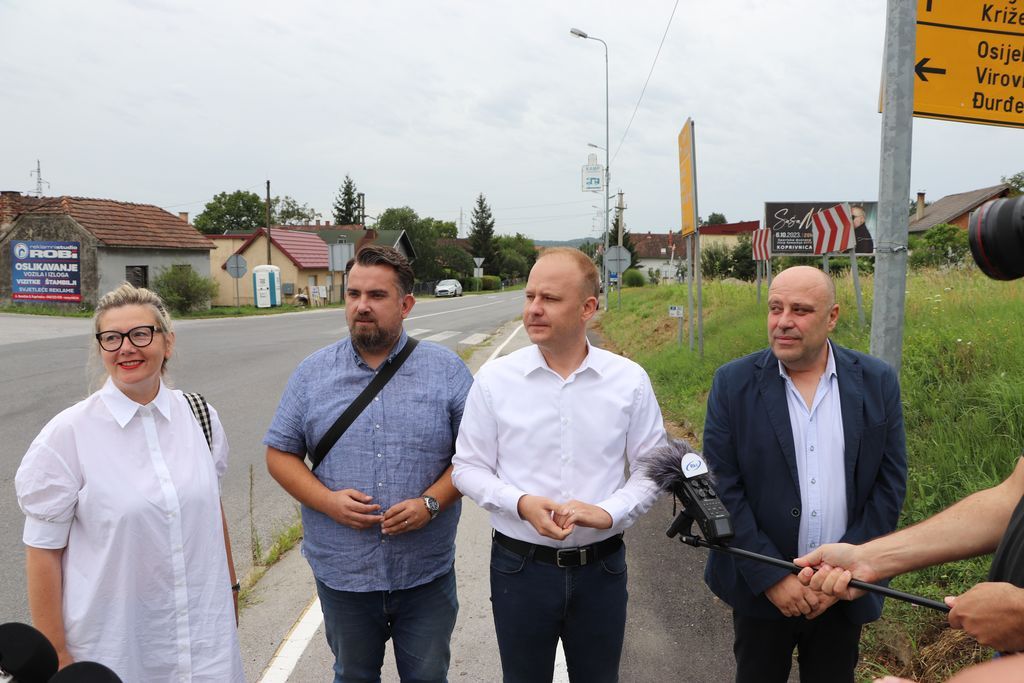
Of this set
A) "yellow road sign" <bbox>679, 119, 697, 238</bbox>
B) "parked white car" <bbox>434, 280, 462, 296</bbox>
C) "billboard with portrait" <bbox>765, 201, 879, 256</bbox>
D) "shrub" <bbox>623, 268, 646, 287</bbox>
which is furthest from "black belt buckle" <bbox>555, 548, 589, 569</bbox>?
"parked white car" <bbox>434, 280, 462, 296</bbox>

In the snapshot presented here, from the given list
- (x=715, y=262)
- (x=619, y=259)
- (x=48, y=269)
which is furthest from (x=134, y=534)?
(x=715, y=262)

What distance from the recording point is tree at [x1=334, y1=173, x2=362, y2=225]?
9925 centimetres

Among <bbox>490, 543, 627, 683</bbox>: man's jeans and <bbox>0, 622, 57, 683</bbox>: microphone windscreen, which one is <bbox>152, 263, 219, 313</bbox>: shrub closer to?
<bbox>490, 543, 627, 683</bbox>: man's jeans

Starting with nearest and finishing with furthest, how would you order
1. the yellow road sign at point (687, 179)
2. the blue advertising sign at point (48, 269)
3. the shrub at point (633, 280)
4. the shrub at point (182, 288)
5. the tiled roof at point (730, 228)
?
the yellow road sign at point (687, 179)
the blue advertising sign at point (48, 269)
the shrub at point (182, 288)
the shrub at point (633, 280)
the tiled roof at point (730, 228)

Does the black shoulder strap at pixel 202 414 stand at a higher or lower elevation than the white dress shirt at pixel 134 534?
higher

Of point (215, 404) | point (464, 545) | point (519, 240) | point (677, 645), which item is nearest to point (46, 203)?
point (215, 404)

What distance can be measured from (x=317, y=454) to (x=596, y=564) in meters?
1.12

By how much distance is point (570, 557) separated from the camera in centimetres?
247

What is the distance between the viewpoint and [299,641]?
12.9 feet

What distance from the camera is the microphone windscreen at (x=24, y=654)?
1.53 metres

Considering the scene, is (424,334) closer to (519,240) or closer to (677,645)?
(677,645)

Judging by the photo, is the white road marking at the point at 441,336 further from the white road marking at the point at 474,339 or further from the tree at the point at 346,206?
the tree at the point at 346,206

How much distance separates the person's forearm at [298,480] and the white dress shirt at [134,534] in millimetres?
319

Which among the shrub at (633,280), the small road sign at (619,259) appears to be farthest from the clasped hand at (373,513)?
the shrub at (633,280)
